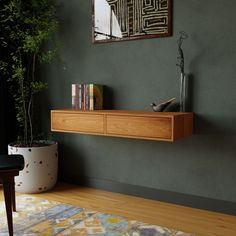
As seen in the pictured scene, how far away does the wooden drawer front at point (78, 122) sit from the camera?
243 cm

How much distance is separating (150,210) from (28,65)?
1.92m

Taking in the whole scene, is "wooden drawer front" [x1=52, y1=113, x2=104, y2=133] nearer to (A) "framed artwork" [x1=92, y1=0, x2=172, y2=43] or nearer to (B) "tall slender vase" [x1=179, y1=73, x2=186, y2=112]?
(B) "tall slender vase" [x1=179, y1=73, x2=186, y2=112]

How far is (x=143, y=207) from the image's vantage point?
244cm

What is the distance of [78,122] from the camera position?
2.54 meters

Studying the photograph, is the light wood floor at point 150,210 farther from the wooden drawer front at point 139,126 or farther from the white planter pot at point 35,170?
the wooden drawer front at point 139,126

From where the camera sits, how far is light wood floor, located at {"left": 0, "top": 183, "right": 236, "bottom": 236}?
208cm

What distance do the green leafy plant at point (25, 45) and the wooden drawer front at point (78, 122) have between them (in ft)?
1.24

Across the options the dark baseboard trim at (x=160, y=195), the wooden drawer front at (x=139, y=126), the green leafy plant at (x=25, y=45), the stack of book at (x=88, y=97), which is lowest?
the dark baseboard trim at (x=160, y=195)

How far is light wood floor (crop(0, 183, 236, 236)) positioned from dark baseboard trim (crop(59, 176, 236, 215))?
1.9 inches

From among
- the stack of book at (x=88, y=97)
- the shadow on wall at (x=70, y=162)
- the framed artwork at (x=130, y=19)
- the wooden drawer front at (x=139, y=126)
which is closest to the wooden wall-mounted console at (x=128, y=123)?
the wooden drawer front at (x=139, y=126)

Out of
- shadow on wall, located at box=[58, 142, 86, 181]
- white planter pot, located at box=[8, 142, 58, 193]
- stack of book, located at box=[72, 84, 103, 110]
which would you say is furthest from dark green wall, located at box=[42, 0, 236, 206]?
white planter pot, located at box=[8, 142, 58, 193]

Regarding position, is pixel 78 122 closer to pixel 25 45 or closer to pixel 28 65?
pixel 25 45

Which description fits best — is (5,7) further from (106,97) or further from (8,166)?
(8,166)

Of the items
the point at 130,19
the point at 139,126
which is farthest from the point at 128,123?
the point at 130,19
